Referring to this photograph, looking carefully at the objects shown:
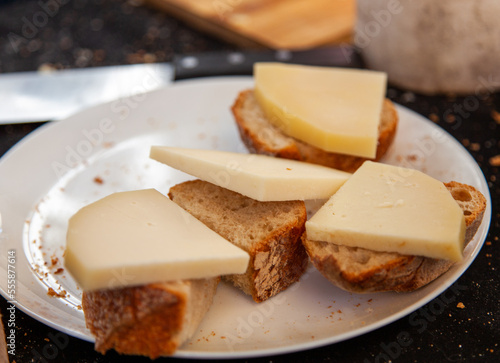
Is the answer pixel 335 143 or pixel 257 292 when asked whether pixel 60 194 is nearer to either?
pixel 257 292

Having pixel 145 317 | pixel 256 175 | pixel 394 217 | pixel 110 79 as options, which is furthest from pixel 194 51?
pixel 145 317

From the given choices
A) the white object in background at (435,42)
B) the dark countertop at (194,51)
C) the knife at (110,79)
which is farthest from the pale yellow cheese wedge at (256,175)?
the white object in background at (435,42)

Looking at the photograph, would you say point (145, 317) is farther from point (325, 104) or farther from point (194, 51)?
point (194, 51)

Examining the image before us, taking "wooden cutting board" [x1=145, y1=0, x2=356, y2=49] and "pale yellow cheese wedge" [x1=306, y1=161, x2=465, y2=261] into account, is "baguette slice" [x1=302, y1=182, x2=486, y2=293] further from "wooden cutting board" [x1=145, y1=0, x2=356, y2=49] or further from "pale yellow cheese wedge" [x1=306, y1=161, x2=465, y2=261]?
"wooden cutting board" [x1=145, y1=0, x2=356, y2=49]

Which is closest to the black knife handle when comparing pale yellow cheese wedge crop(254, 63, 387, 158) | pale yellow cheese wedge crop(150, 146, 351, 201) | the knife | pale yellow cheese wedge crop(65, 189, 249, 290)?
the knife

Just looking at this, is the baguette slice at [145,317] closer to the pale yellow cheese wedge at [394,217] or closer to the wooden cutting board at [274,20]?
the pale yellow cheese wedge at [394,217]
